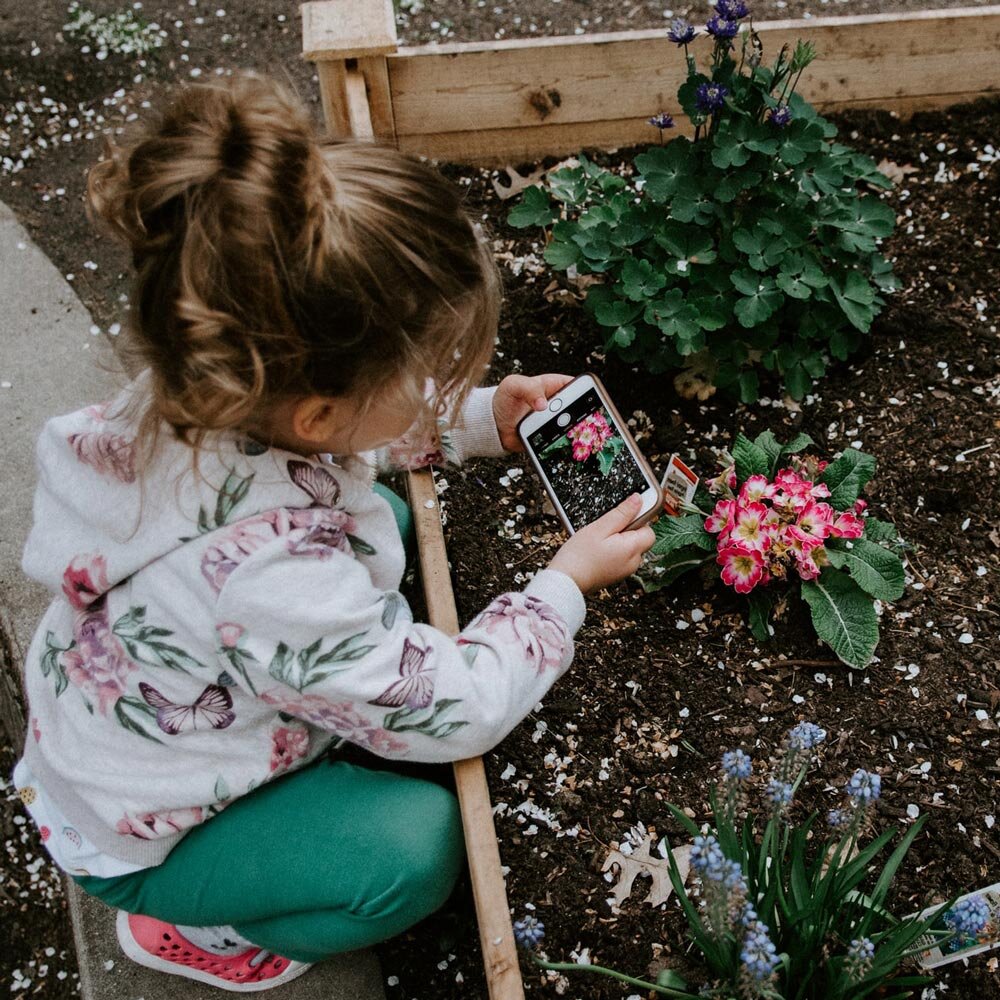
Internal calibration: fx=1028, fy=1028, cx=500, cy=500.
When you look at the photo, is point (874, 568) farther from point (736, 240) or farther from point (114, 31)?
point (114, 31)

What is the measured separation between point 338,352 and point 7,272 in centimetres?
224

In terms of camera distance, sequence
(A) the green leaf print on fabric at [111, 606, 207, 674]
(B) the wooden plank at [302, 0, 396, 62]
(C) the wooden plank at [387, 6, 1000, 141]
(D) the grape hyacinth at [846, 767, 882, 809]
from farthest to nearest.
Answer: (C) the wooden plank at [387, 6, 1000, 141] < (B) the wooden plank at [302, 0, 396, 62] < (A) the green leaf print on fabric at [111, 606, 207, 674] < (D) the grape hyacinth at [846, 767, 882, 809]

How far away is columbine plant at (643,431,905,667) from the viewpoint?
1.96 meters

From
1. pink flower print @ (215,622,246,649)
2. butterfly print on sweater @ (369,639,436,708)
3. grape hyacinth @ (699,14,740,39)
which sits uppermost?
grape hyacinth @ (699,14,740,39)

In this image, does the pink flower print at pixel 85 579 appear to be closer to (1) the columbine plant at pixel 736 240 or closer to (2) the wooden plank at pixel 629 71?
(1) the columbine plant at pixel 736 240

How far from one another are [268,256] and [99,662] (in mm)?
702

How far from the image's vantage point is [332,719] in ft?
4.87

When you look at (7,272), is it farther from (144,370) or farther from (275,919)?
(275,919)

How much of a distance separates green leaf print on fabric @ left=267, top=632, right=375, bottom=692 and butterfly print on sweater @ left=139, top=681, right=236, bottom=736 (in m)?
0.17

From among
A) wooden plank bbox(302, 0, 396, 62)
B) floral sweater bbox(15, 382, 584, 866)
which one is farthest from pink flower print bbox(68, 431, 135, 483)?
wooden plank bbox(302, 0, 396, 62)

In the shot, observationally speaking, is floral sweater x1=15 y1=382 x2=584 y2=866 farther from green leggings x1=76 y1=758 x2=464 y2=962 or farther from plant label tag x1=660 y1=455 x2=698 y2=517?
plant label tag x1=660 y1=455 x2=698 y2=517

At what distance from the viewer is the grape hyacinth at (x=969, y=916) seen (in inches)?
53.2

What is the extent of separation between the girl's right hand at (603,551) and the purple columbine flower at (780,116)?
869 millimetres

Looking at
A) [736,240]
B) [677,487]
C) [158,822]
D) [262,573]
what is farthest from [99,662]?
[736,240]
